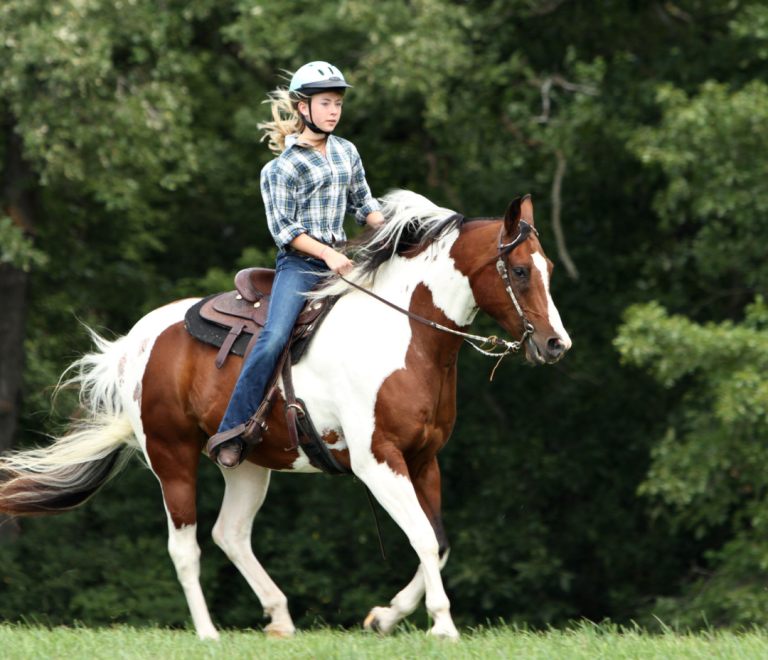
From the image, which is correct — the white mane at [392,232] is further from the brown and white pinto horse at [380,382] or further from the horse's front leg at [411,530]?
the horse's front leg at [411,530]

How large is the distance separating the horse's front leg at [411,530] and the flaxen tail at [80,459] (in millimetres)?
2013

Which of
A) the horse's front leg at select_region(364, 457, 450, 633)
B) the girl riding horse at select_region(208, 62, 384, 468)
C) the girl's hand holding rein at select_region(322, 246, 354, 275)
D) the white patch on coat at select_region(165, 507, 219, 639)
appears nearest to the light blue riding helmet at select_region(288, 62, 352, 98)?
the girl riding horse at select_region(208, 62, 384, 468)

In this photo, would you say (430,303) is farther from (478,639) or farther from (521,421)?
(521,421)

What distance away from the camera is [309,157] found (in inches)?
192

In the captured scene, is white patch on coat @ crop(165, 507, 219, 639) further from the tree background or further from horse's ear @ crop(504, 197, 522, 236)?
the tree background

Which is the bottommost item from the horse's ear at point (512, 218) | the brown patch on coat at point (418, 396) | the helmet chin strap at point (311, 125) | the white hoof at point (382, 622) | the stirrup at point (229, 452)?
the white hoof at point (382, 622)

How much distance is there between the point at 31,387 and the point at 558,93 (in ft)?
27.0

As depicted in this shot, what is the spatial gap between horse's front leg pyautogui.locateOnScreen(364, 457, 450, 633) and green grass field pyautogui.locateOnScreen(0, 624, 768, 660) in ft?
0.49

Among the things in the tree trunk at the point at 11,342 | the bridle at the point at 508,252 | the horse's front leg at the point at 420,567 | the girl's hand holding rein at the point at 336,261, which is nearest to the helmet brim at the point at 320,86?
the girl's hand holding rein at the point at 336,261

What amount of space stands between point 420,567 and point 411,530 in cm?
33

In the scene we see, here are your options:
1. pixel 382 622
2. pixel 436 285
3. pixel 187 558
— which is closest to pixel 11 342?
pixel 187 558

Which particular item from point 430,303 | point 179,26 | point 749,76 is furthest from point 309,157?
point 749,76

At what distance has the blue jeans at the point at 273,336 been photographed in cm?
476

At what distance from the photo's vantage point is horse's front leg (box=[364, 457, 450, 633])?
4746 mm
